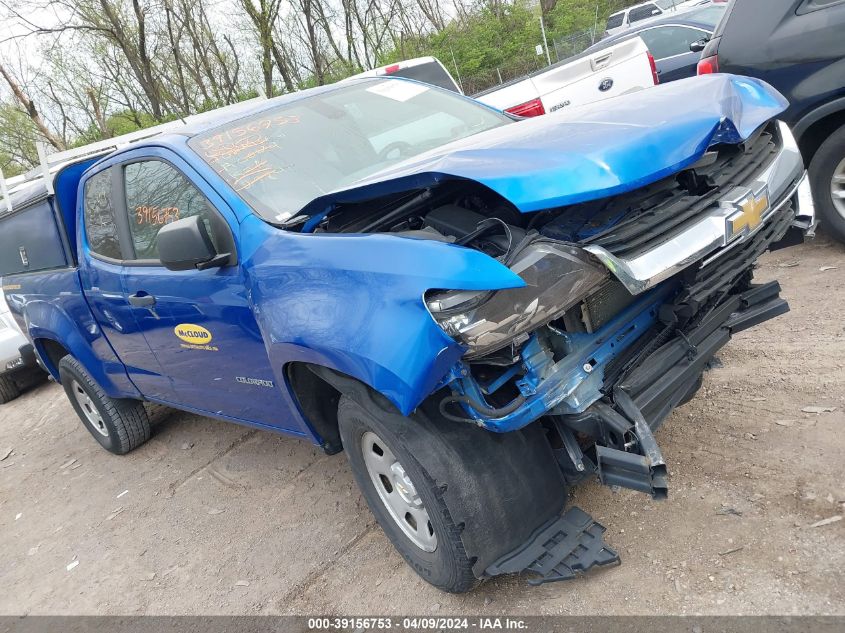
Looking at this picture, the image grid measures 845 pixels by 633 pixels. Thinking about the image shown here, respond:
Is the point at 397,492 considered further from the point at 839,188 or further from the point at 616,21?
the point at 616,21

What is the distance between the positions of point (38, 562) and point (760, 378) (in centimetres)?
429

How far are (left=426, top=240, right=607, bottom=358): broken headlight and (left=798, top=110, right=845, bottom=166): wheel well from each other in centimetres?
329

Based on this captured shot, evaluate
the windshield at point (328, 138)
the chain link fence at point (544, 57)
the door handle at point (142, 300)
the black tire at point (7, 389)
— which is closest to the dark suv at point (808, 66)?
the windshield at point (328, 138)

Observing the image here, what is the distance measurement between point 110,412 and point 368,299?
11.9ft

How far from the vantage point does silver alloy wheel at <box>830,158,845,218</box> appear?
4.23 meters

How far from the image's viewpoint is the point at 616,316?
2.32m

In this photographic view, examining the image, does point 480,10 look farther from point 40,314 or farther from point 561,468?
point 561,468

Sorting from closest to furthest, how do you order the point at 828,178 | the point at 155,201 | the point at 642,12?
the point at 155,201 < the point at 828,178 < the point at 642,12

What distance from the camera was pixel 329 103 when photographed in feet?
11.7

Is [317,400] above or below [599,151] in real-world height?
below

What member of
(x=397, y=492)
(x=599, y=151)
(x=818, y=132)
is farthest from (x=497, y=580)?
(x=818, y=132)

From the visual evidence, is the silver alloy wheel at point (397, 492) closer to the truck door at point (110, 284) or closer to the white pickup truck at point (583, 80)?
the truck door at point (110, 284)

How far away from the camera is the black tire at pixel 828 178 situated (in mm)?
4180

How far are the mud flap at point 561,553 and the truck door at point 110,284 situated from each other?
97.0 inches
